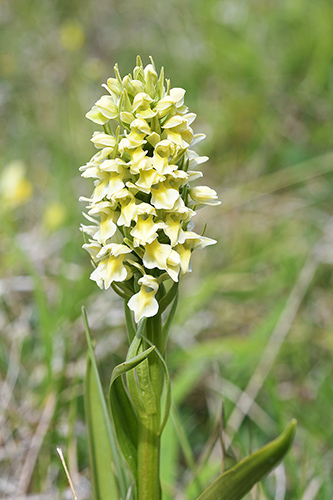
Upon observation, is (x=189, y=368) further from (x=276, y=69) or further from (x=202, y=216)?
(x=276, y=69)

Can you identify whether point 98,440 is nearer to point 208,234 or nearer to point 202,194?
point 202,194

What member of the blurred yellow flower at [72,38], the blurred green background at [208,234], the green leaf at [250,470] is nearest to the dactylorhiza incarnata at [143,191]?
the green leaf at [250,470]

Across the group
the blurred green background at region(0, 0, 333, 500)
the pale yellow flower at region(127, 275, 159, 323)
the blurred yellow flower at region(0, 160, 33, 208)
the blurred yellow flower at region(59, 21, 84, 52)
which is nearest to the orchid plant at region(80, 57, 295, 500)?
the pale yellow flower at region(127, 275, 159, 323)

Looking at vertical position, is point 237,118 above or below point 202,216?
above

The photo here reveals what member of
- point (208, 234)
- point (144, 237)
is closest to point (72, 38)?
point (208, 234)

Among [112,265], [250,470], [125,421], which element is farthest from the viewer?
[125,421]

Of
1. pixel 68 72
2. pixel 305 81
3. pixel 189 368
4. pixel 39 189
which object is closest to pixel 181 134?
pixel 189 368

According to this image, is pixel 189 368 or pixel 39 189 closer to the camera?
pixel 189 368
